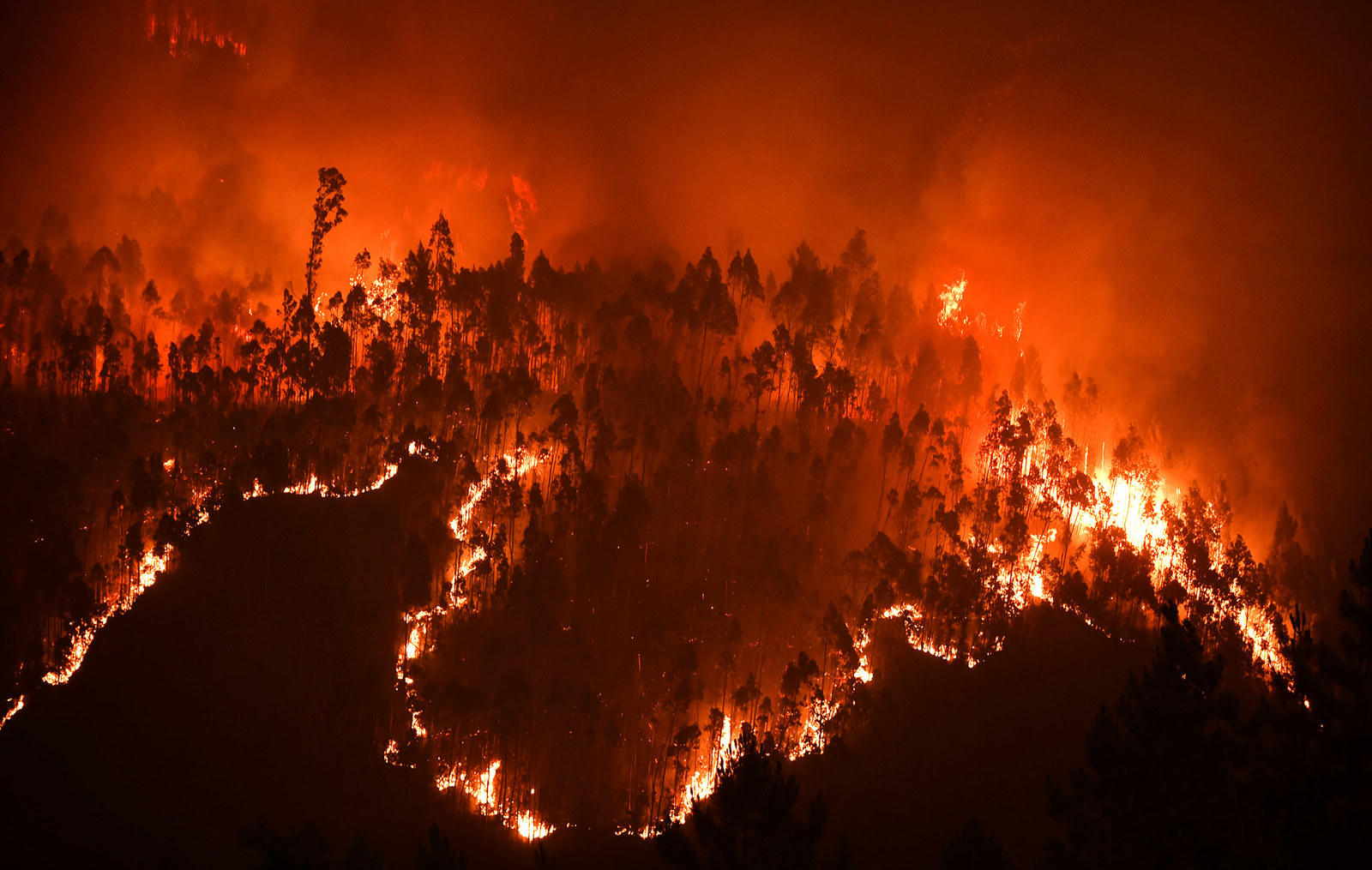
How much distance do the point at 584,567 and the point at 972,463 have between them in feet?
172

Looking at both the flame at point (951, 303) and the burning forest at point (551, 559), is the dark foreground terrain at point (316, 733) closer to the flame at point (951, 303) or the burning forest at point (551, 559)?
the burning forest at point (551, 559)

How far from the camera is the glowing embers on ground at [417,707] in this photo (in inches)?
2950

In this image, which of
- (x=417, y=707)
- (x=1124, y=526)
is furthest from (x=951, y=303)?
(x=417, y=707)

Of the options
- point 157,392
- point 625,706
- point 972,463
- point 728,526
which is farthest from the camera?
point 972,463

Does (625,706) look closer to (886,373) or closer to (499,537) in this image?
(499,537)

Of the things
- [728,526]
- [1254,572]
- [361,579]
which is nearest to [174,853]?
[361,579]

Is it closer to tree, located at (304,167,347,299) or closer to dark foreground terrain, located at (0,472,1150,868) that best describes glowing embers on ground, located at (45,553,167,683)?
dark foreground terrain, located at (0,472,1150,868)

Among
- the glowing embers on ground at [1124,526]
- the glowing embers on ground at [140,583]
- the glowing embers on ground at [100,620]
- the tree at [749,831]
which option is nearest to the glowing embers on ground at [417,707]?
the glowing embers on ground at [140,583]

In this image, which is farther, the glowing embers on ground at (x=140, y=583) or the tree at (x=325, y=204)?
the tree at (x=325, y=204)

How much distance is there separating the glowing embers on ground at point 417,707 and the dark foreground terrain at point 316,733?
133 centimetres

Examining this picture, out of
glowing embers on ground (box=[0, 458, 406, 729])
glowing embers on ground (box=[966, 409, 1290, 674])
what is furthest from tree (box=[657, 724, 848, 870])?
glowing embers on ground (box=[966, 409, 1290, 674])

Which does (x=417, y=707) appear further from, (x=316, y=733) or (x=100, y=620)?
(x=100, y=620)

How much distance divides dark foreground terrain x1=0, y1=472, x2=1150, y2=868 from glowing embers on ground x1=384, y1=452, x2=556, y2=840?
1.33 metres

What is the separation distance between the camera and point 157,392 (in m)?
106
